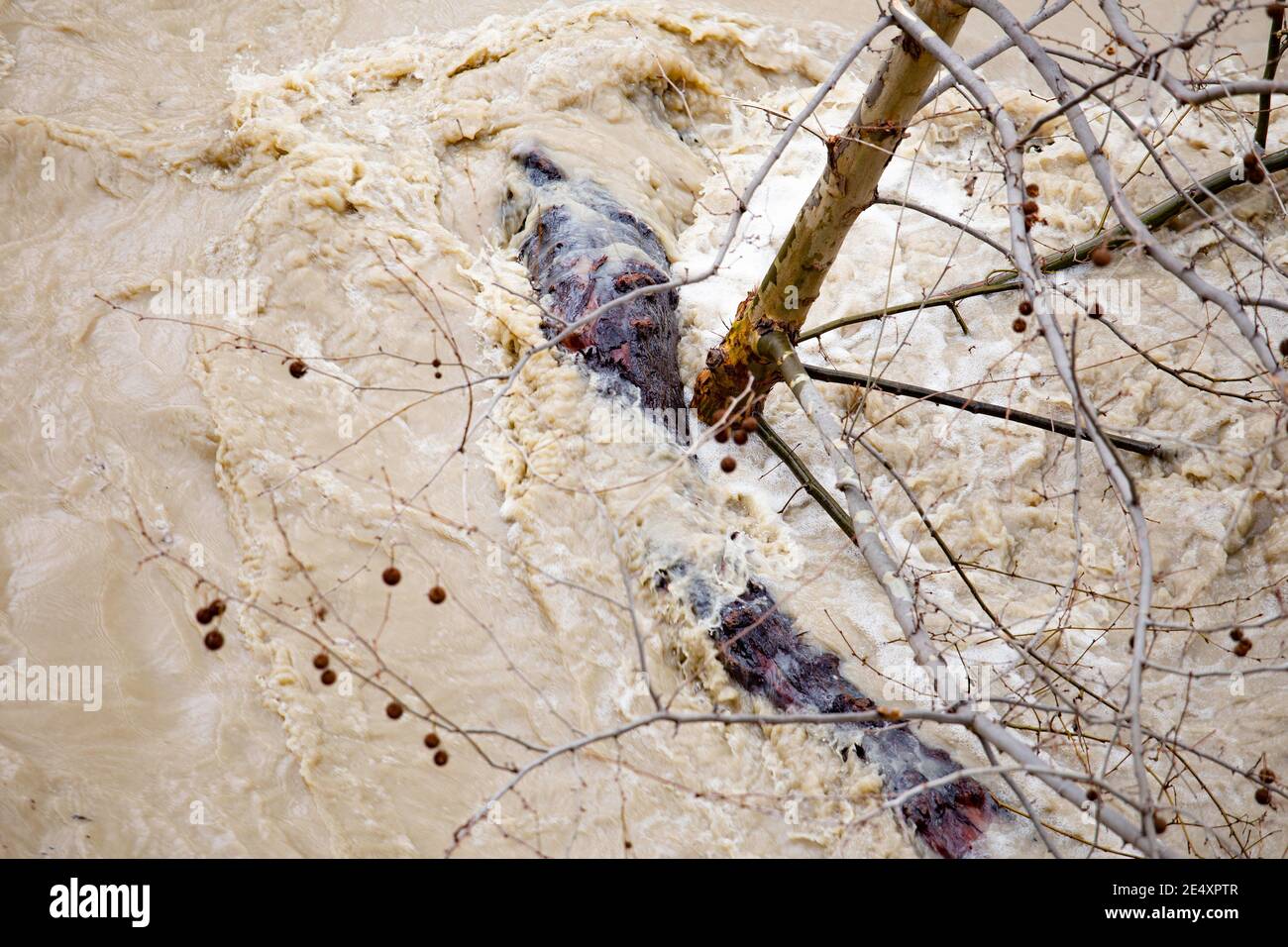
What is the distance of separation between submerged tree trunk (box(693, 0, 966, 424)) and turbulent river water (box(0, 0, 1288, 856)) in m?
0.45

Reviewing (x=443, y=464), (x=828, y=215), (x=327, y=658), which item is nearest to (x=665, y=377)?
(x=828, y=215)

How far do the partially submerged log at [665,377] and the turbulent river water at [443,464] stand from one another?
0.33 feet

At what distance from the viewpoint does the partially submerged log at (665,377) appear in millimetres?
3215

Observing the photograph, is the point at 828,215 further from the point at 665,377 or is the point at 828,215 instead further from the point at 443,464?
the point at 443,464

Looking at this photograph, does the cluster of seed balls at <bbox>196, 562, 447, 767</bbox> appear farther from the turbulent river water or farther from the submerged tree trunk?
the submerged tree trunk

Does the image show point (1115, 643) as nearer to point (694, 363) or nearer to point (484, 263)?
point (694, 363)

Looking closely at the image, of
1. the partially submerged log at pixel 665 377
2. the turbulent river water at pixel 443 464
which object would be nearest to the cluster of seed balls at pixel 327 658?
the turbulent river water at pixel 443 464

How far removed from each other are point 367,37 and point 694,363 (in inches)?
132

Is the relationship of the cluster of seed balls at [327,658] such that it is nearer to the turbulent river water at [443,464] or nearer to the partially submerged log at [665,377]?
the turbulent river water at [443,464]

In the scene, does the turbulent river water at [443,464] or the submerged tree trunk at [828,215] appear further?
the turbulent river water at [443,464]

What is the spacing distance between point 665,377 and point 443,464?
150 centimetres

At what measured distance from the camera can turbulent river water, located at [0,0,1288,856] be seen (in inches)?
128

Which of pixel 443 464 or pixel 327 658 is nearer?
pixel 327 658

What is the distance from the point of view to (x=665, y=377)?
14.5 ft
